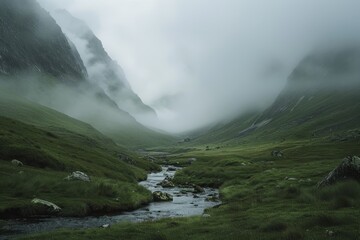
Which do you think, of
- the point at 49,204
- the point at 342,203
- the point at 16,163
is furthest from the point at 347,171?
the point at 16,163

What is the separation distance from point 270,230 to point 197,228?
8813 millimetres

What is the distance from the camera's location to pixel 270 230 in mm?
33594

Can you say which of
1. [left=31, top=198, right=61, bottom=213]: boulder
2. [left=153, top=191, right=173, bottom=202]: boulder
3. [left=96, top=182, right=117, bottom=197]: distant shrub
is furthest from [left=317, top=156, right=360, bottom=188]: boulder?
[left=31, top=198, right=61, bottom=213]: boulder

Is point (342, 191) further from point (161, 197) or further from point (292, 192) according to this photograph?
point (161, 197)

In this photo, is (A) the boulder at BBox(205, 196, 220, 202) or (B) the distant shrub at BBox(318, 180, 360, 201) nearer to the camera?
(B) the distant shrub at BBox(318, 180, 360, 201)

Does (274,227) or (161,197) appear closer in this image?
→ (274,227)

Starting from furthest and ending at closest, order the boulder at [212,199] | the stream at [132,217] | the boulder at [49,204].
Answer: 1. the boulder at [212,199]
2. the boulder at [49,204]
3. the stream at [132,217]

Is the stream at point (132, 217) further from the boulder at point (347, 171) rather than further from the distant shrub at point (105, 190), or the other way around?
the boulder at point (347, 171)

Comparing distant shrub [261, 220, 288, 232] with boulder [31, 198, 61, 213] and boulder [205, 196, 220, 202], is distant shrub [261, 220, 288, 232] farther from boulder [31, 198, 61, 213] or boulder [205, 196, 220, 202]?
boulder [205, 196, 220, 202]

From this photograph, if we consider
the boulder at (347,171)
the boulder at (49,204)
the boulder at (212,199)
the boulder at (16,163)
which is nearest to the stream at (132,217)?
the boulder at (212,199)

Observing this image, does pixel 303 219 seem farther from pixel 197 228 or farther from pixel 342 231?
pixel 197 228

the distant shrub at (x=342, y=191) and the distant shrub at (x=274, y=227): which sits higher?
the distant shrub at (x=342, y=191)

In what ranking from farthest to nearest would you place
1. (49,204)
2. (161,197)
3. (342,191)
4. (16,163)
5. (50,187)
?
(16,163)
(161,197)
(50,187)
(49,204)
(342,191)

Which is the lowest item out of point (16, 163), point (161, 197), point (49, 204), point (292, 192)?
point (292, 192)
